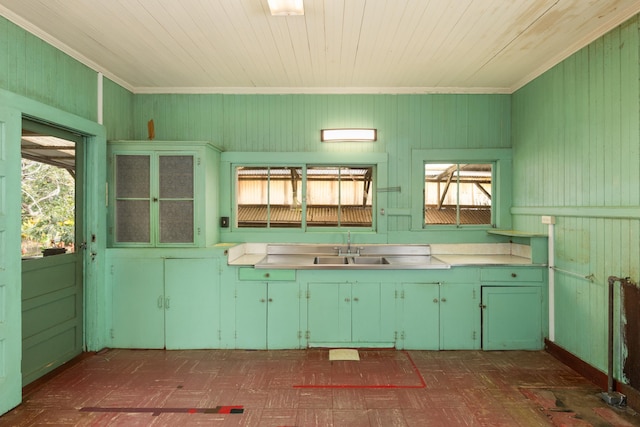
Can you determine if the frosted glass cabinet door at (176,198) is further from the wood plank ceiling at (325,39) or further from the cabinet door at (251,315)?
the wood plank ceiling at (325,39)

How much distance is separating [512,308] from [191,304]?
11.8 feet

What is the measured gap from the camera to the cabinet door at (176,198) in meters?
4.18

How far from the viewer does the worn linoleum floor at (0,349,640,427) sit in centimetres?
275

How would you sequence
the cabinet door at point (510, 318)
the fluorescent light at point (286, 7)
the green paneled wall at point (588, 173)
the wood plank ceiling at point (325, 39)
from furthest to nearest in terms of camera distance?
the cabinet door at point (510, 318) < the green paneled wall at point (588, 173) < the wood plank ceiling at point (325, 39) < the fluorescent light at point (286, 7)

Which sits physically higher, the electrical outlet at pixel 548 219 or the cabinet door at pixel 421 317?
the electrical outlet at pixel 548 219

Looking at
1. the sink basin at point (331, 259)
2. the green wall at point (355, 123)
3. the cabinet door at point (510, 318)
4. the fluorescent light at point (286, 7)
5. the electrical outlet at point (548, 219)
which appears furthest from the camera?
the green wall at point (355, 123)

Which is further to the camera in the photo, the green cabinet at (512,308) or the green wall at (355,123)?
the green wall at (355,123)

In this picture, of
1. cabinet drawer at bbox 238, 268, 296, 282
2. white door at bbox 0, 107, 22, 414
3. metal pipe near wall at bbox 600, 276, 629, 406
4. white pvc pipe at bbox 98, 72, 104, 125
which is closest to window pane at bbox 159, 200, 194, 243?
cabinet drawer at bbox 238, 268, 296, 282

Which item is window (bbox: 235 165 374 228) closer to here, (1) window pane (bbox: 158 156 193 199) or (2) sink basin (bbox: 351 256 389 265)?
(2) sink basin (bbox: 351 256 389 265)

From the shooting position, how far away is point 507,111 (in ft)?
15.5

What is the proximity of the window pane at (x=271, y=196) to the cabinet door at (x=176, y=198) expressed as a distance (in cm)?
77

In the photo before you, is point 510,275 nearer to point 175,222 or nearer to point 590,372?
point 590,372

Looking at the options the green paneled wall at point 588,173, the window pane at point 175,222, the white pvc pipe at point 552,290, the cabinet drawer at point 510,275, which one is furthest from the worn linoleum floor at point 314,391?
the window pane at point 175,222

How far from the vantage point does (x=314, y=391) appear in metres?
3.15
